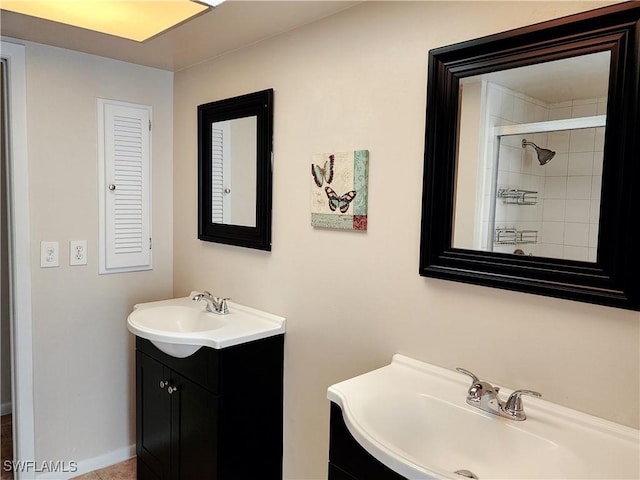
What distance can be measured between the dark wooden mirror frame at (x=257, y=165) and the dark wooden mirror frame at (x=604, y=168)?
85 cm

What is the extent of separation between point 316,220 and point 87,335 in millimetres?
1512

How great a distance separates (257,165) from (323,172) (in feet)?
1.43

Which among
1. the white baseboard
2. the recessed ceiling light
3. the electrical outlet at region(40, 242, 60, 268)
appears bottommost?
the white baseboard

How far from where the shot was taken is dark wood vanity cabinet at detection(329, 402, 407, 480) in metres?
1.28

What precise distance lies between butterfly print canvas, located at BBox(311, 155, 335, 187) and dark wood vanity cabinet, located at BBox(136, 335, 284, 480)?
73 centimetres

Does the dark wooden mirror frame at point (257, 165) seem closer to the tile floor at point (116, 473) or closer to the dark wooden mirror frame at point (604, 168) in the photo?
the dark wooden mirror frame at point (604, 168)

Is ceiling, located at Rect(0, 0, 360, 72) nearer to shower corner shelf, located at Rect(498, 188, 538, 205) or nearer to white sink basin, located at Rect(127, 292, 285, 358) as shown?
shower corner shelf, located at Rect(498, 188, 538, 205)

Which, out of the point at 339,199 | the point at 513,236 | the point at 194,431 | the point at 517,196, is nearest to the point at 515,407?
the point at 513,236

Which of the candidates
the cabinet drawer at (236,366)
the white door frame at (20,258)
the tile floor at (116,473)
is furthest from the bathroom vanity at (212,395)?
the white door frame at (20,258)

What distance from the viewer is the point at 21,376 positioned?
232cm

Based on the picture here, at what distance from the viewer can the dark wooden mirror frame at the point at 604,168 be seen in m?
1.14

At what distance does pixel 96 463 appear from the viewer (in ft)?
8.54

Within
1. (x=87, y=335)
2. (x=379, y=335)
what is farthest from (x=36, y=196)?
(x=379, y=335)

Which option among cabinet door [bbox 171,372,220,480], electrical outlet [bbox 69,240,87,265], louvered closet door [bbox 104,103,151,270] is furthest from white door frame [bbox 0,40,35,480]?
cabinet door [bbox 171,372,220,480]
